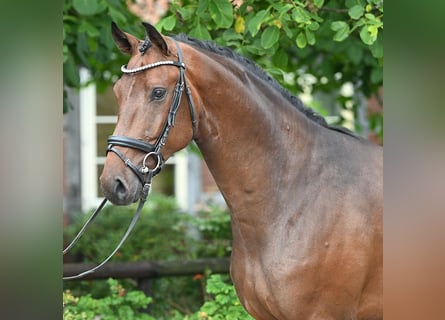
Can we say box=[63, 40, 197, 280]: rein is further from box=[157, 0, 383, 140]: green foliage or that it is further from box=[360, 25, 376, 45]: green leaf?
box=[360, 25, 376, 45]: green leaf

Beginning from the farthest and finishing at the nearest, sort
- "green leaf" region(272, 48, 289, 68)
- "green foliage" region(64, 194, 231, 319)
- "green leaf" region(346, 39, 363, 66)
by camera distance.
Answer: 1. "green foliage" region(64, 194, 231, 319)
2. "green leaf" region(346, 39, 363, 66)
3. "green leaf" region(272, 48, 289, 68)

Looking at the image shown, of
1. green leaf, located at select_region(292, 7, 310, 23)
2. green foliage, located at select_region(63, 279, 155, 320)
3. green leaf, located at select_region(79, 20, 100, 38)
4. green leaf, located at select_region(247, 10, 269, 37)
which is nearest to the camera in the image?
green leaf, located at select_region(292, 7, 310, 23)

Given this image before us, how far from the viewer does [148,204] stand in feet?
34.4

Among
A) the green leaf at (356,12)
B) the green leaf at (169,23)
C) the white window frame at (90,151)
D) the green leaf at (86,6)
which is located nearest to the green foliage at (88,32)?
the green leaf at (86,6)

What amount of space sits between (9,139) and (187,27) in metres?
2.58

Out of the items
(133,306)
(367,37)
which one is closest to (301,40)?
(367,37)

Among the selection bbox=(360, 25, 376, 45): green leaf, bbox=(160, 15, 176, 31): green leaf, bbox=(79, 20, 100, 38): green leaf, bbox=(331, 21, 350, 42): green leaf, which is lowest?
bbox=(360, 25, 376, 45): green leaf

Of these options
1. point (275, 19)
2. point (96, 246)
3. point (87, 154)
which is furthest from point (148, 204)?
point (275, 19)

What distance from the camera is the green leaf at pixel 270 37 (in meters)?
3.72

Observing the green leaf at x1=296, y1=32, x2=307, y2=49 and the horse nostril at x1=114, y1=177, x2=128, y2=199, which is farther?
the green leaf at x1=296, y1=32, x2=307, y2=49

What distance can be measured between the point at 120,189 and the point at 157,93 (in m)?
0.41

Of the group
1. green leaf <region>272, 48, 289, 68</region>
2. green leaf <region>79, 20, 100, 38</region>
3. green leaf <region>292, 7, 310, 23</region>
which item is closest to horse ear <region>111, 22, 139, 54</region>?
green leaf <region>292, 7, 310, 23</region>

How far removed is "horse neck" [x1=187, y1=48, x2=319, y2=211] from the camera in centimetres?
298

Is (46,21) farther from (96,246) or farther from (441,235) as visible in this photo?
(96,246)
